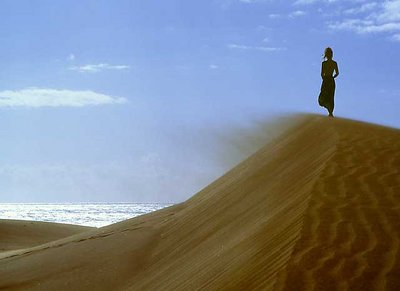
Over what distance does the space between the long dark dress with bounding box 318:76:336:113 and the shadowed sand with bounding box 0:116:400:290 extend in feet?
3.45

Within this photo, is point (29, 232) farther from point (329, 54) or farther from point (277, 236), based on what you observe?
point (277, 236)

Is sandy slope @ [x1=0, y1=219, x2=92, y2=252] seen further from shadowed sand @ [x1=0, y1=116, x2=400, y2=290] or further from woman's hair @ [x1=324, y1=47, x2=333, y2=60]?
woman's hair @ [x1=324, y1=47, x2=333, y2=60]

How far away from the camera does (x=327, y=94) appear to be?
12391 millimetres

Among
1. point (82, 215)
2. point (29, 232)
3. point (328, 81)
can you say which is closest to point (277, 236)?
point (328, 81)

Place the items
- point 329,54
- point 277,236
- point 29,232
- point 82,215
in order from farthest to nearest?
point 82,215 → point 29,232 → point 329,54 → point 277,236

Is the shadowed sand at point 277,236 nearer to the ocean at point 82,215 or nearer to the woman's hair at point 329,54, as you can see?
the woman's hair at point 329,54

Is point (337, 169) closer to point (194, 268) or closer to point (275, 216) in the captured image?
point (275, 216)

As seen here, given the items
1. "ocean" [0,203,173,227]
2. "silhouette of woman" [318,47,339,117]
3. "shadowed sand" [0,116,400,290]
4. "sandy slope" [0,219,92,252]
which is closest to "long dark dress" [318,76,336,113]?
"silhouette of woman" [318,47,339,117]

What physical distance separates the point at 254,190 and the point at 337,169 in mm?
2342

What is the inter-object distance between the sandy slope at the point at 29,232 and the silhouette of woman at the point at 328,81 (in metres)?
13.3

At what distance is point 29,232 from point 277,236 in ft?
71.0

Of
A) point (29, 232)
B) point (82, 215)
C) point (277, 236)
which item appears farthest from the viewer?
point (82, 215)

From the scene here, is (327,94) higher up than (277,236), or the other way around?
(327,94)

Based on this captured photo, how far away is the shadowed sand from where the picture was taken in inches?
179
